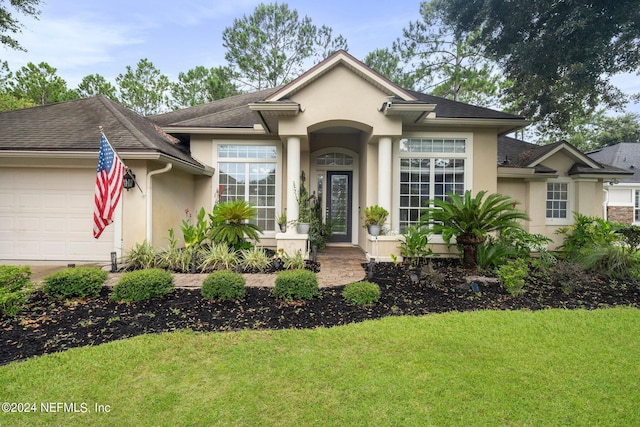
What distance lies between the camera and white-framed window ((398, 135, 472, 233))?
336 inches

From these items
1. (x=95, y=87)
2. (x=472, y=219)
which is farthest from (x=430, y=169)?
(x=95, y=87)

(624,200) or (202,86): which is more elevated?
(202,86)

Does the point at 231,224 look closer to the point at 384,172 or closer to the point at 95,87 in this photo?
the point at 384,172

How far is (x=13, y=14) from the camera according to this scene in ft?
30.0

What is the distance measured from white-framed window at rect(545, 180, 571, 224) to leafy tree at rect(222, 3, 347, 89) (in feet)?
53.7

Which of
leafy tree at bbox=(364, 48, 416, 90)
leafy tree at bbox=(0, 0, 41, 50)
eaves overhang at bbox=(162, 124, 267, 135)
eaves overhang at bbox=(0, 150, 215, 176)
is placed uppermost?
leafy tree at bbox=(364, 48, 416, 90)

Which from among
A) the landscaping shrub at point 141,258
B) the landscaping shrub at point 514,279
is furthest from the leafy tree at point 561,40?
the landscaping shrub at point 141,258

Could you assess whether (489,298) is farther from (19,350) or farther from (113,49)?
(113,49)

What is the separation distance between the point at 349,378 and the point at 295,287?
200 cm

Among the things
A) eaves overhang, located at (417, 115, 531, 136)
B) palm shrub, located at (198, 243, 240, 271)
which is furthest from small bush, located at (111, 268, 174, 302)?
eaves overhang, located at (417, 115, 531, 136)

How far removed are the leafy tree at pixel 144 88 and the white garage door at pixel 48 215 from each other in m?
18.1

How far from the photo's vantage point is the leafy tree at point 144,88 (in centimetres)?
2181

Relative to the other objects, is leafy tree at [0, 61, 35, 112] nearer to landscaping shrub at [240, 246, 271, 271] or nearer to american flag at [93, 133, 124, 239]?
american flag at [93, 133, 124, 239]

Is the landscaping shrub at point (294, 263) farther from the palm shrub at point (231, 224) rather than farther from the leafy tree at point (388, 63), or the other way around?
the leafy tree at point (388, 63)
